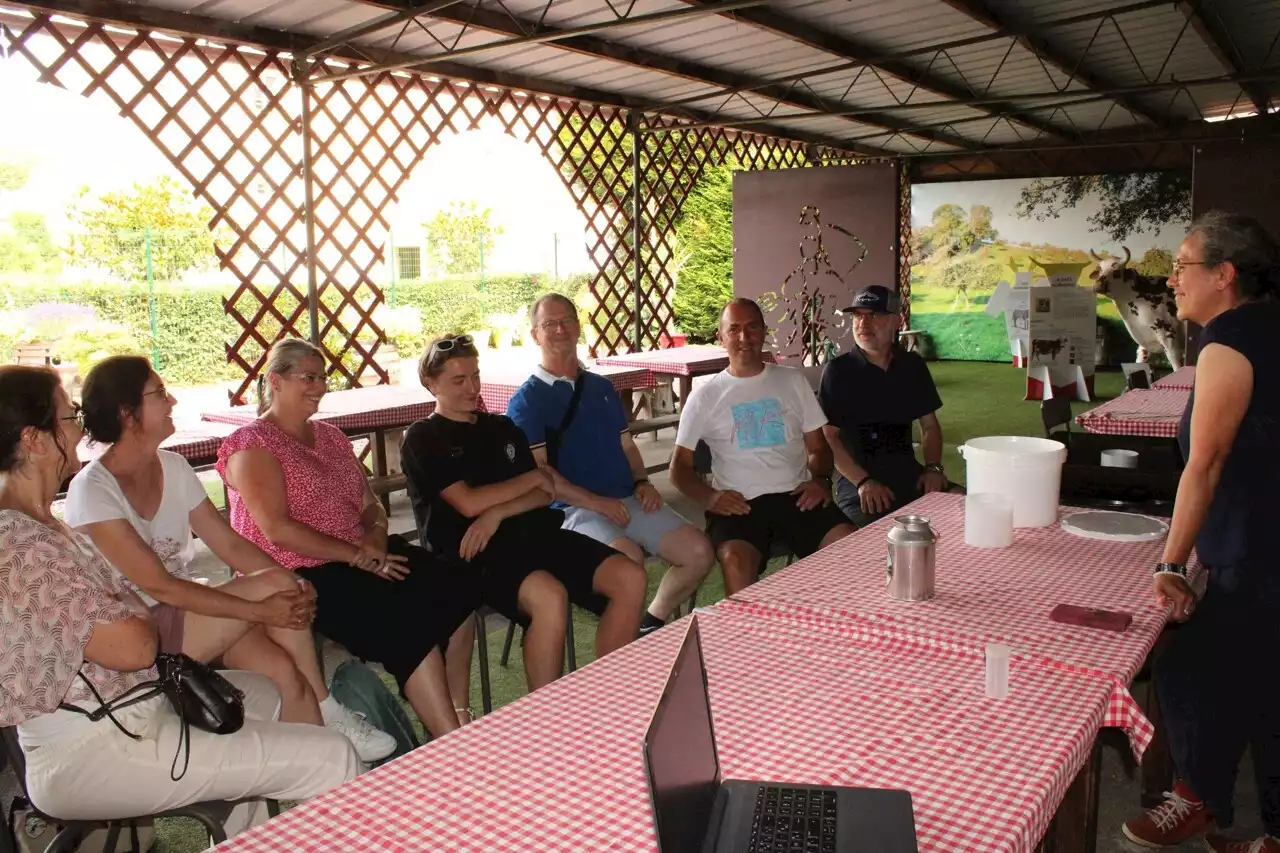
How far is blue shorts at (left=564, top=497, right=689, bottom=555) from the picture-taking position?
2.41 meters

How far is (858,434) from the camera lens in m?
2.79

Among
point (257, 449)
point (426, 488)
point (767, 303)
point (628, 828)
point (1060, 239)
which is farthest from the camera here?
point (1060, 239)

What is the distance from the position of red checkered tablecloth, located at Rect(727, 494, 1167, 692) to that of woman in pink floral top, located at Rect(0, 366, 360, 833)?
2.19 ft

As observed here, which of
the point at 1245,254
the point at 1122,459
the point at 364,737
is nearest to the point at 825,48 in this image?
the point at 1122,459

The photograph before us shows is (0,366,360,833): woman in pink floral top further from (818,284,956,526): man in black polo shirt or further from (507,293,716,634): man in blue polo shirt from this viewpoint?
(818,284,956,526): man in black polo shirt

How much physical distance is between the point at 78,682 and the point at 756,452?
167cm

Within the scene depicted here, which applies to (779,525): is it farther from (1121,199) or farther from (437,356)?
(1121,199)

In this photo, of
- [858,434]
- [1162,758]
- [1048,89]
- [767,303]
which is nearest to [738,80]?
[767,303]

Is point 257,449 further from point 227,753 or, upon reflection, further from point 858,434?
point 858,434

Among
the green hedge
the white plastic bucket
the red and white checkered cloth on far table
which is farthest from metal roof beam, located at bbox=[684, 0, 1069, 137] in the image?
the green hedge

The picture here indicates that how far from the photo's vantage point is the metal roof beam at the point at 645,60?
14.3ft

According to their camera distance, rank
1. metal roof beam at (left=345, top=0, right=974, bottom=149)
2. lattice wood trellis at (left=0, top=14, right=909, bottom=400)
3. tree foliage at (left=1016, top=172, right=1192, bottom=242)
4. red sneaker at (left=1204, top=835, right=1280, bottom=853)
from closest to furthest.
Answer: red sneaker at (left=1204, top=835, right=1280, bottom=853) → lattice wood trellis at (left=0, top=14, right=909, bottom=400) → metal roof beam at (left=345, top=0, right=974, bottom=149) → tree foliage at (left=1016, top=172, right=1192, bottom=242)

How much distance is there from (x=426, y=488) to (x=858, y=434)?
1.24m

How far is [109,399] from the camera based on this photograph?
1.72 m
